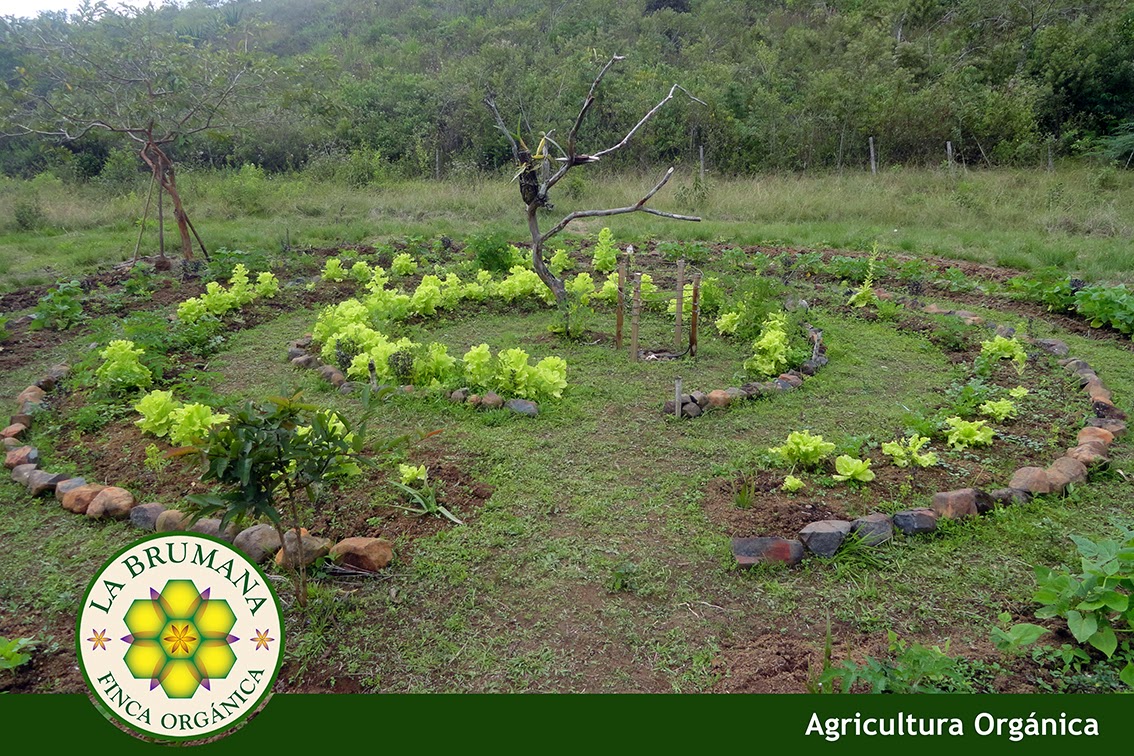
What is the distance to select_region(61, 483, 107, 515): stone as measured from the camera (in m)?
4.34

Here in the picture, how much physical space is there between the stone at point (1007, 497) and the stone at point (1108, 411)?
62.3 inches

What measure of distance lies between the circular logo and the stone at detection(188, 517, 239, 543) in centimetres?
154

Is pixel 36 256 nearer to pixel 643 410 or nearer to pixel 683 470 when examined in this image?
pixel 643 410

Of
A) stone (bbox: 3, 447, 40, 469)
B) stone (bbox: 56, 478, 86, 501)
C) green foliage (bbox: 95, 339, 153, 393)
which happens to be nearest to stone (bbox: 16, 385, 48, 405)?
green foliage (bbox: 95, 339, 153, 393)

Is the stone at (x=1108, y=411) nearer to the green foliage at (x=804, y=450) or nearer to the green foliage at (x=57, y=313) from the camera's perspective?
the green foliage at (x=804, y=450)

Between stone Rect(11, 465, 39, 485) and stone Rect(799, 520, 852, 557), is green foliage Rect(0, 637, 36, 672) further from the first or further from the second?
stone Rect(799, 520, 852, 557)

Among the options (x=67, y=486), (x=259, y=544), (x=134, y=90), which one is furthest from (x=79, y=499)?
(x=134, y=90)

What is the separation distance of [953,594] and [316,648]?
9.68 feet

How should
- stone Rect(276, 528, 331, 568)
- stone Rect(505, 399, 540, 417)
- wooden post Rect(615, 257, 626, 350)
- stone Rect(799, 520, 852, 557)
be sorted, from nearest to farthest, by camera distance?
stone Rect(276, 528, 331, 568)
stone Rect(799, 520, 852, 557)
stone Rect(505, 399, 540, 417)
wooden post Rect(615, 257, 626, 350)

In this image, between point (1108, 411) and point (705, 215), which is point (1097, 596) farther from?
point (705, 215)

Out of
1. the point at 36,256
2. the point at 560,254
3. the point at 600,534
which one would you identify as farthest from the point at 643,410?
the point at 36,256

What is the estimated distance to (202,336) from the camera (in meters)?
7.10

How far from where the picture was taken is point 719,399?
5660 millimetres

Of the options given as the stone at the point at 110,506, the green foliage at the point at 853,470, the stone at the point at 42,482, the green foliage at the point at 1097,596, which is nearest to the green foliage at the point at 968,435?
the green foliage at the point at 853,470
